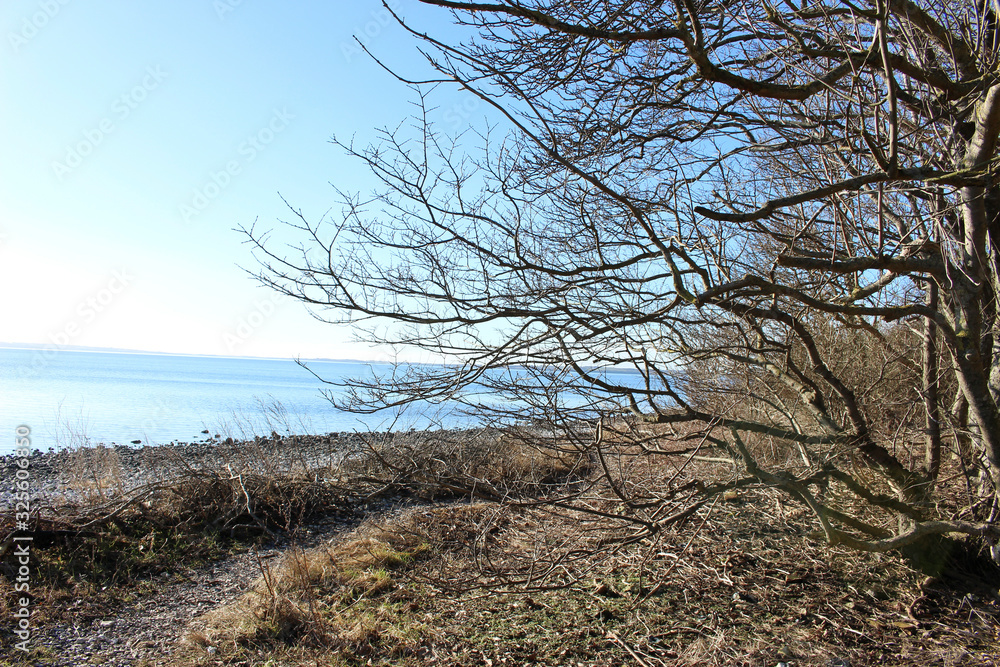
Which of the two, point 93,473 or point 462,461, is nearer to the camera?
point 462,461

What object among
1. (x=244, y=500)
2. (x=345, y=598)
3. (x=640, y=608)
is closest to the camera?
(x=640, y=608)

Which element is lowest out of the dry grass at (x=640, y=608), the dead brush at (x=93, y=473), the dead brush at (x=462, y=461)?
the dry grass at (x=640, y=608)

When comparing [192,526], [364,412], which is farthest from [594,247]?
[192,526]

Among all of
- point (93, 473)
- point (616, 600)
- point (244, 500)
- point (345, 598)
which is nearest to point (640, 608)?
point (616, 600)

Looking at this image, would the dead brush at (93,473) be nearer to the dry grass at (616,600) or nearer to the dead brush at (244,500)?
the dead brush at (244,500)

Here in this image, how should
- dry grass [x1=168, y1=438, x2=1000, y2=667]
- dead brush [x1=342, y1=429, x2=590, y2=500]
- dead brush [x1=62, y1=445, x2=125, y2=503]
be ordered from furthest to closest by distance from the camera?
dead brush [x1=62, y1=445, x2=125, y2=503] < dead brush [x1=342, y1=429, x2=590, y2=500] < dry grass [x1=168, y1=438, x2=1000, y2=667]

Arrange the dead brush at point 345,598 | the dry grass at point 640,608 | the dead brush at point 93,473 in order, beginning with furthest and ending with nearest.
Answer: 1. the dead brush at point 93,473
2. the dead brush at point 345,598
3. the dry grass at point 640,608
